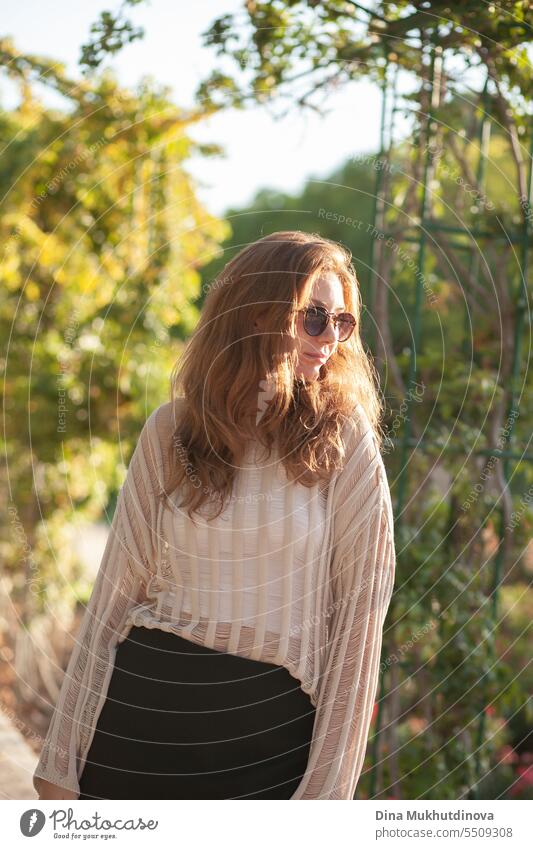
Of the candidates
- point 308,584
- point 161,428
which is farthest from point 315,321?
point 308,584

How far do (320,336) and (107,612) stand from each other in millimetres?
614

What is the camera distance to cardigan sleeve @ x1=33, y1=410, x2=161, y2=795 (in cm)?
156

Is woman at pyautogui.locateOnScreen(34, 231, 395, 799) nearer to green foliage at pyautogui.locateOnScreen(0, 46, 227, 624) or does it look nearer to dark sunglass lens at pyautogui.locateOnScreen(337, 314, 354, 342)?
dark sunglass lens at pyautogui.locateOnScreen(337, 314, 354, 342)

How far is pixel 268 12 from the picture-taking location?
6.75 feet

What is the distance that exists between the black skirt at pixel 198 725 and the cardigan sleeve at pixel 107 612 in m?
0.05

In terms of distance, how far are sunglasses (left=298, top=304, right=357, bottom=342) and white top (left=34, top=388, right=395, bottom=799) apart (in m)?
0.14

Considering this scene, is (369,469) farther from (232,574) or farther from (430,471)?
(430,471)

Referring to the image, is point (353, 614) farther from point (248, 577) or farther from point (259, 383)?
point (259, 383)

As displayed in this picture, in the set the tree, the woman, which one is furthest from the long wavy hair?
the tree

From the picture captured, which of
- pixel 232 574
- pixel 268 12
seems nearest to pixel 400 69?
pixel 268 12

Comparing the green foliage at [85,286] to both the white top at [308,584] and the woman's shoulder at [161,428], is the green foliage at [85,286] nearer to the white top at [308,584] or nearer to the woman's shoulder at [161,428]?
the woman's shoulder at [161,428]

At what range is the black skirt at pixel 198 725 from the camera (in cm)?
147

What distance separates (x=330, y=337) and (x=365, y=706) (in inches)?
24.4

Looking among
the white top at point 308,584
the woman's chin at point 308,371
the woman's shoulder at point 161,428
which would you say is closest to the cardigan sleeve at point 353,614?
the white top at point 308,584
